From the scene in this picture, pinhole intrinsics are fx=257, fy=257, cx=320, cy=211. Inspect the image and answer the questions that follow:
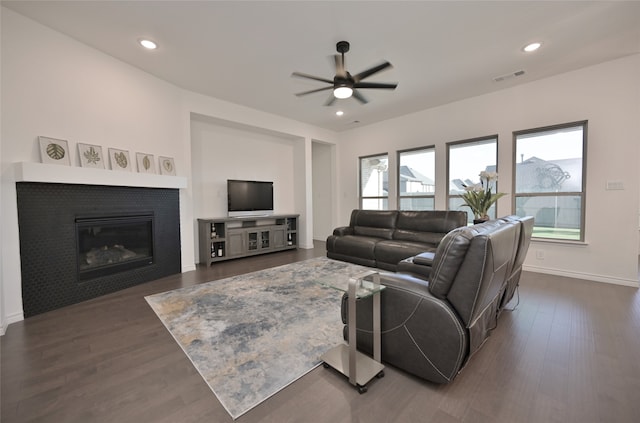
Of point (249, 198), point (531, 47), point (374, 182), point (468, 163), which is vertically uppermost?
point (531, 47)

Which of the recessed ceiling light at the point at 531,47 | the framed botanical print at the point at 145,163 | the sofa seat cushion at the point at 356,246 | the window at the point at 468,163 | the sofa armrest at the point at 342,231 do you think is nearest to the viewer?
the recessed ceiling light at the point at 531,47

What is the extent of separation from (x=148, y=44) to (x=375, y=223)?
13.6ft

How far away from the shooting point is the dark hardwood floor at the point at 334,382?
1.36 metres

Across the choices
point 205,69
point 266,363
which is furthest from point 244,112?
point 266,363

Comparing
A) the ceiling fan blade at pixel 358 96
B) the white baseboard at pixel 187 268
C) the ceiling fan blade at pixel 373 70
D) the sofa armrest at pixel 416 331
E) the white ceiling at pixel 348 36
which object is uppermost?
the white ceiling at pixel 348 36

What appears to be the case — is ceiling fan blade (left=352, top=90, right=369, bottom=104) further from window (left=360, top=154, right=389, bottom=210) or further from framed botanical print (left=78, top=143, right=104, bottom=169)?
framed botanical print (left=78, top=143, right=104, bottom=169)

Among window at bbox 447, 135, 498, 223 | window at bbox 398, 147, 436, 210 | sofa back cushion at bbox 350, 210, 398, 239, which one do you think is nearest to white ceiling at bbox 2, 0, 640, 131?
window at bbox 447, 135, 498, 223

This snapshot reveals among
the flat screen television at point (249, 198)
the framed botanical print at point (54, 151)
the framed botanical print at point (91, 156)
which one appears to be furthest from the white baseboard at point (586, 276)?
the framed botanical print at point (54, 151)

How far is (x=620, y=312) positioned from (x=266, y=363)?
3409 millimetres

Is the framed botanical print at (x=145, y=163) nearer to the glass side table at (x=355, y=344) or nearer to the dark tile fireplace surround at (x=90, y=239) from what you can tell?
the dark tile fireplace surround at (x=90, y=239)

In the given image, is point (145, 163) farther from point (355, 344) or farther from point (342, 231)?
point (355, 344)

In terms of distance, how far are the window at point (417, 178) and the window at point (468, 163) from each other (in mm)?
348

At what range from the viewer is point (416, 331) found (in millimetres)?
1564

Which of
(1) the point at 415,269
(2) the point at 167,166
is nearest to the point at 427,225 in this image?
(1) the point at 415,269
